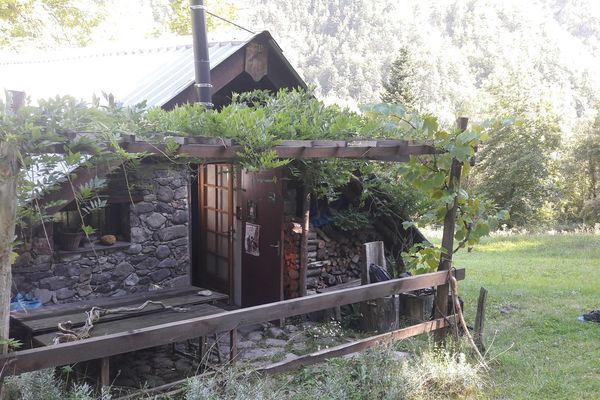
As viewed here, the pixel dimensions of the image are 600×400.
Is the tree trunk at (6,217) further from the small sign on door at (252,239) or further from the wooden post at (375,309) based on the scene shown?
the small sign on door at (252,239)

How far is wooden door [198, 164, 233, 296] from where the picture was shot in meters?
7.66

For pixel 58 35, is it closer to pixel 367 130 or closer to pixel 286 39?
pixel 367 130

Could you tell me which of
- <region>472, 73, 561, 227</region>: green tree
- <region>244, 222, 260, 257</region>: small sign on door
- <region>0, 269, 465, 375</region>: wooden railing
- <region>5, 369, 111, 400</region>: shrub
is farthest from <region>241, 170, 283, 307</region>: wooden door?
<region>472, 73, 561, 227</region>: green tree

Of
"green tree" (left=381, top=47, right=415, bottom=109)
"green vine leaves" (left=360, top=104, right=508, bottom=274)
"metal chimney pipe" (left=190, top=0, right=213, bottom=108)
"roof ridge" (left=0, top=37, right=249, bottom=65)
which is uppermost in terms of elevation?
"green tree" (left=381, top=47, right=415, bottom=109)

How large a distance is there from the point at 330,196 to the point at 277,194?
614 millimetres

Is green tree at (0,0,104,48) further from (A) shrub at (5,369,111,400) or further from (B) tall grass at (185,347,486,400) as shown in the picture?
(B) tall grass at (185,347,486,400)

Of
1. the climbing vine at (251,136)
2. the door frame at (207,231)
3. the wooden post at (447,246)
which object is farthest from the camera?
the door frame at (207,231)

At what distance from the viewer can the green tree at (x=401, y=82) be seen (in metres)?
26.0

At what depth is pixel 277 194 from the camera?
21.9 ft

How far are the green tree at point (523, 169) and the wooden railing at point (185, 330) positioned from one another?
20.2 m

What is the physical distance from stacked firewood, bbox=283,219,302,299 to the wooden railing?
2.18 metres

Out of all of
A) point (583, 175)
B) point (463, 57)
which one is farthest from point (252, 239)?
point (463, 57)

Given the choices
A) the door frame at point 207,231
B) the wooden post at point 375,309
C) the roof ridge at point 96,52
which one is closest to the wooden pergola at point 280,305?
the wooden post at point 375,309

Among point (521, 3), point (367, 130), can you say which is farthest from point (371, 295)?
point (521, 3)
